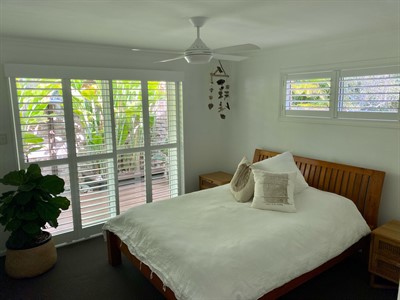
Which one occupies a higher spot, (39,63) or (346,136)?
(39,63)

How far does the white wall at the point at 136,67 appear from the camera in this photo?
124 inches

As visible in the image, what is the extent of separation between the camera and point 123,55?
379cm

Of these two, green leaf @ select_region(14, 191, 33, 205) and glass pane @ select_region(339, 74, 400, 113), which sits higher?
glass pane @ select_region(339, 74, 400, 113)

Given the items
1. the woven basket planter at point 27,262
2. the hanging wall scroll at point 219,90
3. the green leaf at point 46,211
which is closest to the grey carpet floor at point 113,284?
the woven basket planter at point 27,262

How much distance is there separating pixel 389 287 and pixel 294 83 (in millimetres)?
2460

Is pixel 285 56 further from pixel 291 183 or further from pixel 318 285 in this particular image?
pixel 318 285

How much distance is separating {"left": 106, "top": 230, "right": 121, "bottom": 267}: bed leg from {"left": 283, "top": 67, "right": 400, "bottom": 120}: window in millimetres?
2640

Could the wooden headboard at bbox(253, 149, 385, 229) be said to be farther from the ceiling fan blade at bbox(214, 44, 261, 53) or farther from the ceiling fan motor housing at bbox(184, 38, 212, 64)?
the ceiling fan motor housing at bbox(184, 38, 212, 64)

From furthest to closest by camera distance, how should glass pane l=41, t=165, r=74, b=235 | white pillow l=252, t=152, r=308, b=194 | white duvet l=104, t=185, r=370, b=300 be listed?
1. glass pane l=41, t=165, r=74, b=235
2. white pillow l=252, t=152, r=308, b=194
3. white duvet l=104, t=185, r=370, b=300

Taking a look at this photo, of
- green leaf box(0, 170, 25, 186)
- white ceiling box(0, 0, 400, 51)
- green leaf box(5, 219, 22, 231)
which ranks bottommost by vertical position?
green leaf box(5, 219, 22, 231)

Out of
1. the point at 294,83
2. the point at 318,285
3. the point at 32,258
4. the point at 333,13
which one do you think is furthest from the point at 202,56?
the point at 32,258

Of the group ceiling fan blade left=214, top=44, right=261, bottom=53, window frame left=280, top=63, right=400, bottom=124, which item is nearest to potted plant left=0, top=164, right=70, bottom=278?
ceiling fan blade left=214, top=44, right=261, bottom=53

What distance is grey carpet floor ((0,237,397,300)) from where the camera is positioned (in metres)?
2.64

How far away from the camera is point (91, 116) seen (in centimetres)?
363
